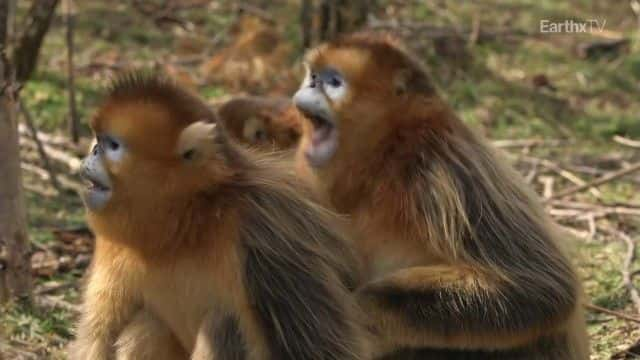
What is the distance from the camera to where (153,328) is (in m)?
3.06

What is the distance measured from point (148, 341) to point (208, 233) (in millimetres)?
374

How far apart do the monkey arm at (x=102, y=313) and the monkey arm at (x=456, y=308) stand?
56cm

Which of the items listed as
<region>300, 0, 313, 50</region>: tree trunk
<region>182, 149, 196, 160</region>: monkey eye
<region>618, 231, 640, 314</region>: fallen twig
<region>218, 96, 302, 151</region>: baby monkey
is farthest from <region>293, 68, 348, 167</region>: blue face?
<region>300, 0, 313, 50</region>: tree trunk

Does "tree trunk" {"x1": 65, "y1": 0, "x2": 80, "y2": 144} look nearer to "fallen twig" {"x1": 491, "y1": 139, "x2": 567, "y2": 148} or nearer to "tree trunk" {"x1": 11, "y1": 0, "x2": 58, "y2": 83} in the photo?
"tree trunk" {"x1": 11, "y1": 0, "x2": 58, "y2": 83}

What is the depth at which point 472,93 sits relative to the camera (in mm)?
6832

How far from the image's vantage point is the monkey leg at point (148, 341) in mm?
3055

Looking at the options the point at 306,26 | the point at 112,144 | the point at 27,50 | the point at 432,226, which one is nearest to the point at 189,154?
the point at 112,144

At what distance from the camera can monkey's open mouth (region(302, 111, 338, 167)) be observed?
3.22 meters

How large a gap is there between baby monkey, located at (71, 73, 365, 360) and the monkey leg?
155 millimetres

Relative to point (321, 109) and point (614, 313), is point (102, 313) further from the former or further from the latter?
point (614, 313)

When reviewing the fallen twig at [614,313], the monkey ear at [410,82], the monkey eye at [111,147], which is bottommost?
the fallen twig at [614,313]

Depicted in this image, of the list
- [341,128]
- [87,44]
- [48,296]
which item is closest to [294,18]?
[87,44]

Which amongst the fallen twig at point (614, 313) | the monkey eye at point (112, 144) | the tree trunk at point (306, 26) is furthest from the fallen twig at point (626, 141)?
the monkey eye at point (112, 144)

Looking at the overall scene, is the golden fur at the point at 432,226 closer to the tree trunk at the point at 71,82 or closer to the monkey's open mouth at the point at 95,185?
the monkey's open mouth at the point at 95,185
